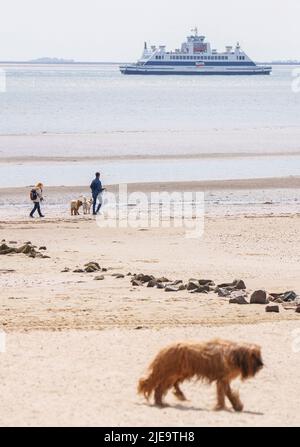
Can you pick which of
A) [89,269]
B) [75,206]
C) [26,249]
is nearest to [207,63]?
[75,206]

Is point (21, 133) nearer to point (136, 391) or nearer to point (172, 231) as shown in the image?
point (172, 231)

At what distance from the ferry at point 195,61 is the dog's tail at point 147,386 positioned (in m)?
160

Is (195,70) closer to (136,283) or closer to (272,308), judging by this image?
(136,283)

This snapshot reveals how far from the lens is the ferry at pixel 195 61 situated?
6737 inches

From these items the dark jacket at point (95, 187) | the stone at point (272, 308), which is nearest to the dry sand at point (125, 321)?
the stone at point (272, 308)

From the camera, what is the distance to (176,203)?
31.2 m

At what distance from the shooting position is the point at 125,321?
15164mm

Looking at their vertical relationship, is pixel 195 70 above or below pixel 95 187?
above

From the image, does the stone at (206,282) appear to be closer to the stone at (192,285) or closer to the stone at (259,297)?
the stone at (192,285)

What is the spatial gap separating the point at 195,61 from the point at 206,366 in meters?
163

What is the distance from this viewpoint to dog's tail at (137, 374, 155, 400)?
1098 centimetres

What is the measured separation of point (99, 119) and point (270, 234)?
50405 mm

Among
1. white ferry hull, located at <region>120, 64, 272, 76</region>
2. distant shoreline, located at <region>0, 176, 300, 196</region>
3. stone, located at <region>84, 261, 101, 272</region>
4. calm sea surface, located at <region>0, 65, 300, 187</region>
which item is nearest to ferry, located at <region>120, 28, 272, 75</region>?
white ferry hull, located at <region>120, 64, 272, 76</region>

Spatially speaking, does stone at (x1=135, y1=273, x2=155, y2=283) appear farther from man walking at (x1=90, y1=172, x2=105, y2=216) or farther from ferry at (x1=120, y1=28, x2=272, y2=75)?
ferry at (x1=120, y1=28, x2=272, y2=75)
